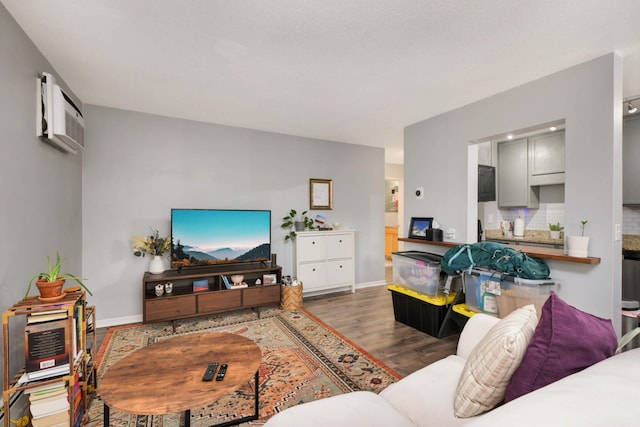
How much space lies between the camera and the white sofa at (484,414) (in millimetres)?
628

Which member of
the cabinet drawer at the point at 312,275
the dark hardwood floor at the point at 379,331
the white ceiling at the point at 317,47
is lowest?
the dark hardwood floor at the point at 379,331

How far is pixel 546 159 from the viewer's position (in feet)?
13.4

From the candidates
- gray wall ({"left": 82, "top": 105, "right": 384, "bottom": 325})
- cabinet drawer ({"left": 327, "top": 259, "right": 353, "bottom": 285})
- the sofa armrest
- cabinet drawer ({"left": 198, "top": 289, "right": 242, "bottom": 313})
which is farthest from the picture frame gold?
the sofa armrest

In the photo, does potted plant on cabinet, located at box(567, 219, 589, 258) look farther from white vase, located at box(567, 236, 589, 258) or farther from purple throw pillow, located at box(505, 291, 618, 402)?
purple throw pillow, located at box(505, 291, 618, 402)

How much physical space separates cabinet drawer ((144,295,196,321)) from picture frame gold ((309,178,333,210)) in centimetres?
217

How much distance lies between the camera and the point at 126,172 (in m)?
3.44

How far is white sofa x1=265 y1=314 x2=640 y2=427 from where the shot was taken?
63cm

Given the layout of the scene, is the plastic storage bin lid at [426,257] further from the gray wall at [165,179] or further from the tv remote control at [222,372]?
the tv remote control at [222,372]

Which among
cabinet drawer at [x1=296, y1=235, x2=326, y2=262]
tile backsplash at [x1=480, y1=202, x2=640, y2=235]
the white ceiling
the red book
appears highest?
the white ceiling

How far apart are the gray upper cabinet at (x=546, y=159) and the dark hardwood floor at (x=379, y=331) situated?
2704 mm

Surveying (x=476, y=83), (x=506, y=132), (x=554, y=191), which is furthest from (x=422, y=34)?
(x=554, y=191)

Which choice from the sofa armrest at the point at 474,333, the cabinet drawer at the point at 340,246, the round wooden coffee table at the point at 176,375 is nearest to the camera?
the round wooden coffee table at the point at 176,375

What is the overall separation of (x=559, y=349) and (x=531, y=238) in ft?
13.2

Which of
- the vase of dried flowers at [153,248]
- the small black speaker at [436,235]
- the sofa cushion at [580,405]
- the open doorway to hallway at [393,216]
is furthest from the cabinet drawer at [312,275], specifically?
the sofa cushion at [580,405]
